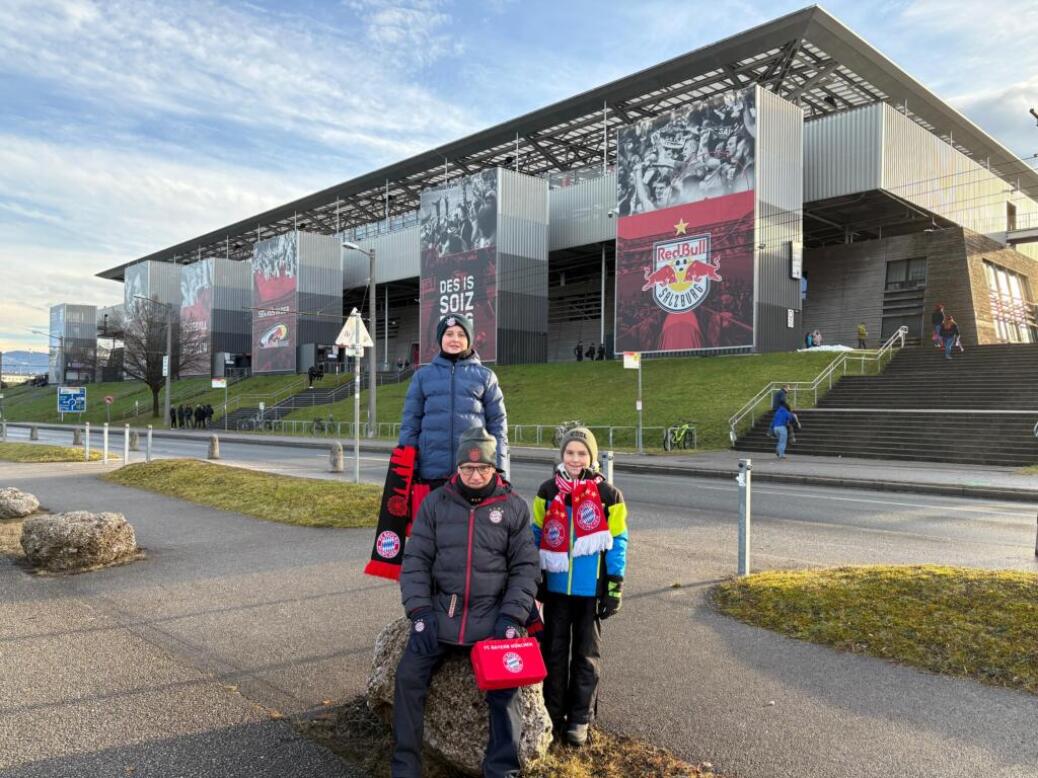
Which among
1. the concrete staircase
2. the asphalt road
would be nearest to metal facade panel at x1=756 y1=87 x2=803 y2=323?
the concrete staircase

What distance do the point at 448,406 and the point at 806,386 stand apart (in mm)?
22775

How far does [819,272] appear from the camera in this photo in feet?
132

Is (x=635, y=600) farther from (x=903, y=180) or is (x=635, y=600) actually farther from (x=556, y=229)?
(x=556, y=229)

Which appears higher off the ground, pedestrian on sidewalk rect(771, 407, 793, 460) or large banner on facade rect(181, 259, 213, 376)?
large banner on facade rect(181, 259, 213, 376)

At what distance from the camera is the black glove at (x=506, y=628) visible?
3000 mm

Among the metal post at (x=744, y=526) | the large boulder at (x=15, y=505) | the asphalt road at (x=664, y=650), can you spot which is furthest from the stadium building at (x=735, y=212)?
the metal post at (x=744, y=526)

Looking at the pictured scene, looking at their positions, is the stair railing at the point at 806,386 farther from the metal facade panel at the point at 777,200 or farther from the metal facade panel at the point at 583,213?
the metal facade panel at the point at 583,213

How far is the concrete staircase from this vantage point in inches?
712

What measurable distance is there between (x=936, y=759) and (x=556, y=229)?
4462cm

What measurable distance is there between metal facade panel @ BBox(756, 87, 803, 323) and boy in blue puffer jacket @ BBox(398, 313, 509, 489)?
28206 mm

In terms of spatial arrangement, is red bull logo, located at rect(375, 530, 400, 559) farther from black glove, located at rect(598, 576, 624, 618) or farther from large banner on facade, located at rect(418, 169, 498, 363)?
large banner on facade, located at rect(418, 169, 498, 363)

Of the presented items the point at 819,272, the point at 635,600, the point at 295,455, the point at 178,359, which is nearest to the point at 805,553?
the point at 635,600

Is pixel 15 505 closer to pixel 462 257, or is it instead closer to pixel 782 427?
pixel 782 427

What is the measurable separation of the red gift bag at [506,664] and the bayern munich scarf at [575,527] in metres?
0.57
